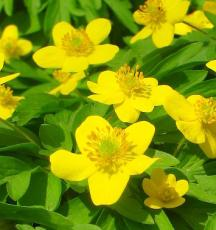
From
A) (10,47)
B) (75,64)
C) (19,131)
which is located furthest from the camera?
(10,47)

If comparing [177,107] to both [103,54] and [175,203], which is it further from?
[103,54]

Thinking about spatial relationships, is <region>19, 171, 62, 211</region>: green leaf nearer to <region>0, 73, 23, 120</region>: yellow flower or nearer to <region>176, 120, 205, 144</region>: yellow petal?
<region>0, 73, 23, 120</region>: yellow flower

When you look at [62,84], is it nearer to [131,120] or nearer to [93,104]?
[93,104]

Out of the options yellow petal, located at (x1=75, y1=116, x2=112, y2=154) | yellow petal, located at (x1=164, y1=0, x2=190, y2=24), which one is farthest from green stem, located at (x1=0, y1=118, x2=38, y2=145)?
yellow petal, located at (x1=164, y1=0, x2=190, y2=24)

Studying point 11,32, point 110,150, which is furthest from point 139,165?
point 11,32

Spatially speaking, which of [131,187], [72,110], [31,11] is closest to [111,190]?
[131,187]

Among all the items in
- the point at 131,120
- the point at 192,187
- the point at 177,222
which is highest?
the point at 131,120

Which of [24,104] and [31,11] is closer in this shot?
[24,104]
